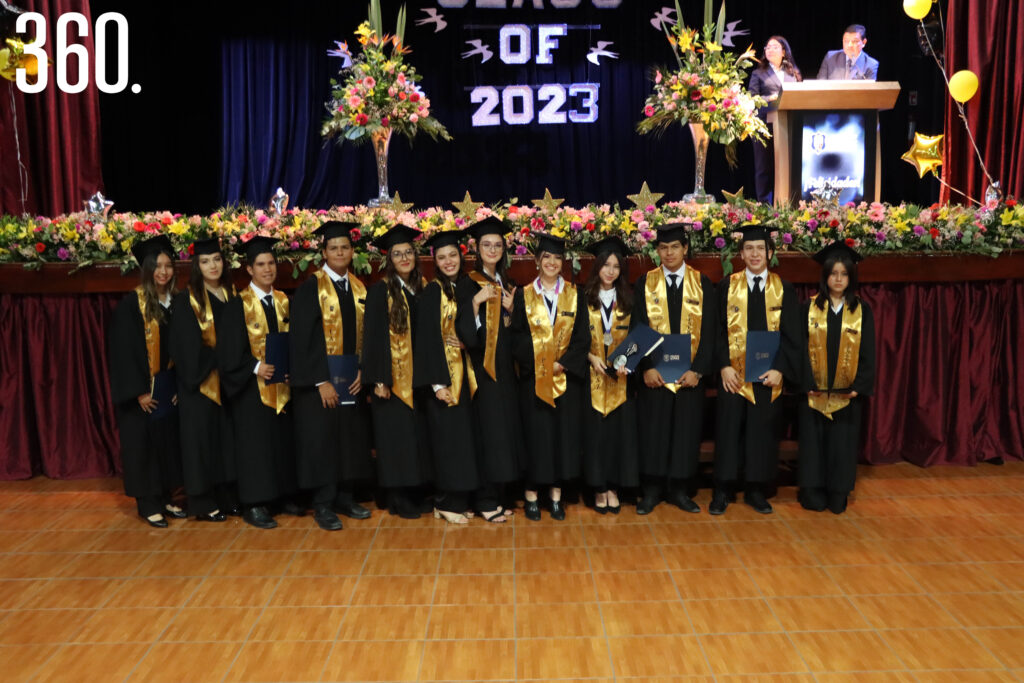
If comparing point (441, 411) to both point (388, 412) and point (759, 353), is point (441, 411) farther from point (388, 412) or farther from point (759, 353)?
point (759, 353)

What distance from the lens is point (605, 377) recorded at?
4492 mm

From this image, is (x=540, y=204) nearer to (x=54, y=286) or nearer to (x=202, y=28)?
(x=54, y=286)

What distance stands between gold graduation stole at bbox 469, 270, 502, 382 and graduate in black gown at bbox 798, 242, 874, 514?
64.8 inches

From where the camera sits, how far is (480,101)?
10438 millimetres

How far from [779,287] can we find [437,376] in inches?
74.6

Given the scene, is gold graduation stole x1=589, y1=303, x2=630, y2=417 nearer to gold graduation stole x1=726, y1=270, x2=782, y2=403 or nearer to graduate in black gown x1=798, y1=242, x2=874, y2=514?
gold graduation stole x1=726, y1=270, x2=782, y2=403

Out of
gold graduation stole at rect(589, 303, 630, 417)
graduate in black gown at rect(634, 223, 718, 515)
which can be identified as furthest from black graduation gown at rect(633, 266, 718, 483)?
gold graduation stole at rect(589, 303, 630, 417)

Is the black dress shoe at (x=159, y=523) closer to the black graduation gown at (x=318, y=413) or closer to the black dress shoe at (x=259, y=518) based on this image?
the black dress shoe at (x=259, y=518)

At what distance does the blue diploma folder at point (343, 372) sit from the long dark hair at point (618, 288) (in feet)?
4.25

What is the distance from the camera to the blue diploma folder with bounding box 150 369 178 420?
4.50 metres

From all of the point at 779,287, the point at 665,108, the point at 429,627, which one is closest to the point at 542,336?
the point at 779,287

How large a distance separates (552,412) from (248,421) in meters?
1.61

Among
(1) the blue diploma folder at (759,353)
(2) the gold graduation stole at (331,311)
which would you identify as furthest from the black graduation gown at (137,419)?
(1) the blue diploma folder at (759,353)

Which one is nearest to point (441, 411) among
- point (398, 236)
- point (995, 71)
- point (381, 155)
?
point (398, 236)
